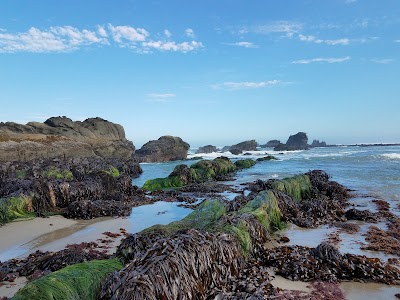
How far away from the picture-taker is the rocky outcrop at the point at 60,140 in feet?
71.2

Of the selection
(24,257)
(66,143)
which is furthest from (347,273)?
(66,143)

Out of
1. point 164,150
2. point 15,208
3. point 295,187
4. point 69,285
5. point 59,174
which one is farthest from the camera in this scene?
point 164,150

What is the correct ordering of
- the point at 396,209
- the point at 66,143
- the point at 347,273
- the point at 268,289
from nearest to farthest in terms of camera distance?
1. the point at 268,289
2. the point at 347,273
3. the point at 396,209
4. the point at 66,143

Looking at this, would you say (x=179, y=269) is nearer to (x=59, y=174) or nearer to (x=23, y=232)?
(x=23, y=232)

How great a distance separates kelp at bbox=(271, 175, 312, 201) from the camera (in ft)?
32.8

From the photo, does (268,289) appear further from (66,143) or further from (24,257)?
(66,143)

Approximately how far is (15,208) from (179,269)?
630cm

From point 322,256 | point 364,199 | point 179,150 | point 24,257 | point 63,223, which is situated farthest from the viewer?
point 179,150

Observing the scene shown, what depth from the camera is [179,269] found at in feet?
10.1

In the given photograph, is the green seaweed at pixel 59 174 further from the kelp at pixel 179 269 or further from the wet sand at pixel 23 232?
the kelp at pixel 179 269

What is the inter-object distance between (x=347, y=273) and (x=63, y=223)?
589cm

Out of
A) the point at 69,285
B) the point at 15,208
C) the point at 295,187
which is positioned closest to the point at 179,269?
the point at 69,285

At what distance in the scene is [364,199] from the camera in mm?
10469

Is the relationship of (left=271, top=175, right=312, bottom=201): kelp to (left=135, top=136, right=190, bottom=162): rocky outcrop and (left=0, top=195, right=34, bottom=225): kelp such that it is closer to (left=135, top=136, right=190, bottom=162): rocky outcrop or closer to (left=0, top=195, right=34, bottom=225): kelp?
(left=0, top=195, right=34, bottom=225): kelp
